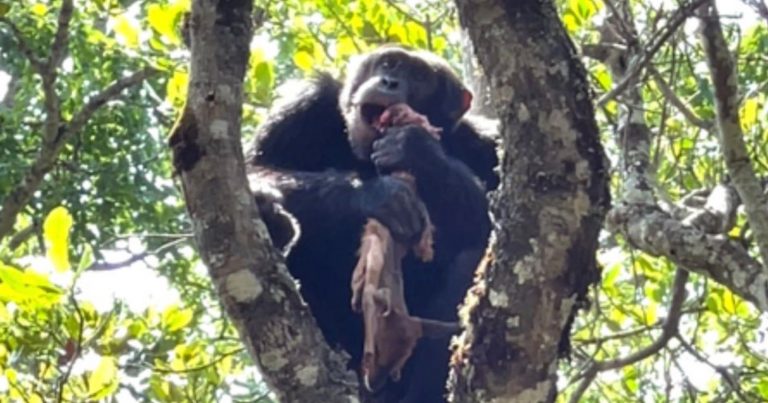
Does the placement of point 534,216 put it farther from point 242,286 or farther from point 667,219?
point 667,219

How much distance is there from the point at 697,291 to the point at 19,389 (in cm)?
333

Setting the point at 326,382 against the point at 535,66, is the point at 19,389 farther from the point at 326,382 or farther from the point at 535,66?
the point at 535,66

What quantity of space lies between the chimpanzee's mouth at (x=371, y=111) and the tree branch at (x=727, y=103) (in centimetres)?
123

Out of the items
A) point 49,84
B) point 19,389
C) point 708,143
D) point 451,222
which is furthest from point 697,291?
point 19,389

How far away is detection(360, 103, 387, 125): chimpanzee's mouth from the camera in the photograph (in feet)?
16.6

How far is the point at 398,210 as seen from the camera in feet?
14.0

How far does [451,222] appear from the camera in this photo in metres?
4.93

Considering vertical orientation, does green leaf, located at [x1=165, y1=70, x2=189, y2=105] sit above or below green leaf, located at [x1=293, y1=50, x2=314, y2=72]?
below

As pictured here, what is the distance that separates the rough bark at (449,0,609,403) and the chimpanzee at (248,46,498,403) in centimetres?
112

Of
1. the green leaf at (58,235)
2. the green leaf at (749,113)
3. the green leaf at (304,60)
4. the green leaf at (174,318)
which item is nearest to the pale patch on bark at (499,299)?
the green leaf at (58,235)

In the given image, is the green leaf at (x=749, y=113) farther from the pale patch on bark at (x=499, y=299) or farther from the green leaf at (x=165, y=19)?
the pale patch on bark at (x=499, y=299)

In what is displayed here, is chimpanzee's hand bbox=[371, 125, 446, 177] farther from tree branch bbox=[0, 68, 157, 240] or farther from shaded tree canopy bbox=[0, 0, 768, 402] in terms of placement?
tree branch bbox=[0, 68, 157, 240]

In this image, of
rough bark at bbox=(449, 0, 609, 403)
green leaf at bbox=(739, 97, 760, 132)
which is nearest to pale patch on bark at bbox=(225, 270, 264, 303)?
rough bark at bbox=(449, 0, 609, 403)

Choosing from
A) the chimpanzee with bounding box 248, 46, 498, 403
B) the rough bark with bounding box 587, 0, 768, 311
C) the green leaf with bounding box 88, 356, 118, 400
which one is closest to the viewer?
the green leaf with bounding box 88, 356, 118, 400
